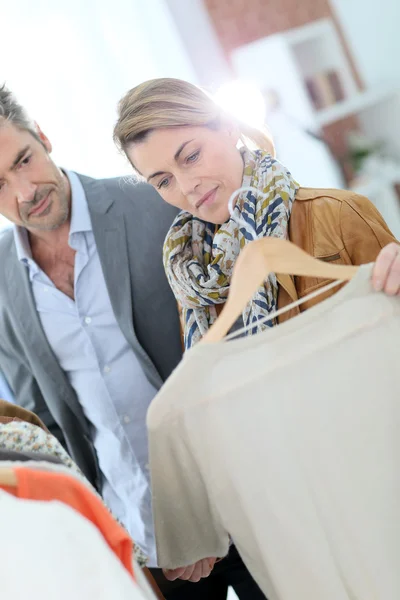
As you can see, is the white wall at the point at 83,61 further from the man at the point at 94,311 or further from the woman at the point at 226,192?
the woman at the point at 226,192

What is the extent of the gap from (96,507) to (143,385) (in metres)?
0.77

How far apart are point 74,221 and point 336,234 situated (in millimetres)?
739

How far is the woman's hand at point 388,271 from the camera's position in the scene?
91 centimetres

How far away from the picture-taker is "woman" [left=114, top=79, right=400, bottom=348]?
1.11 m

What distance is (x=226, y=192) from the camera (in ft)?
3.97

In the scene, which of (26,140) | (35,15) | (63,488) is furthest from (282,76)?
(63,488)

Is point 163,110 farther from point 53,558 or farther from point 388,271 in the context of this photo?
point 53,558

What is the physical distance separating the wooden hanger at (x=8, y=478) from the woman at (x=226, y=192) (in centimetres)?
45

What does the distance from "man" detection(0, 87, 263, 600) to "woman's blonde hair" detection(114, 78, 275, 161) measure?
0.40 meters

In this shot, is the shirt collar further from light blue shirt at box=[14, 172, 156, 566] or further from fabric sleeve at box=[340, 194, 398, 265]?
fabric sleeve at box=[340, 194, 398, 265]

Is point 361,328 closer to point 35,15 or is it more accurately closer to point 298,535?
point 298,535

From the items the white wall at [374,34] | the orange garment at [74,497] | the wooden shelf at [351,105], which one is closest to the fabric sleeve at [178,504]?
the orange garment at [74,497]

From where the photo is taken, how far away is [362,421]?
96 cm

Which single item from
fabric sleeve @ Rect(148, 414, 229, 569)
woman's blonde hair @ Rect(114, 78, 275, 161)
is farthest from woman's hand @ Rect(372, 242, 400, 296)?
woman's blonde hair @ Rect(114, 78, 275, 161)
